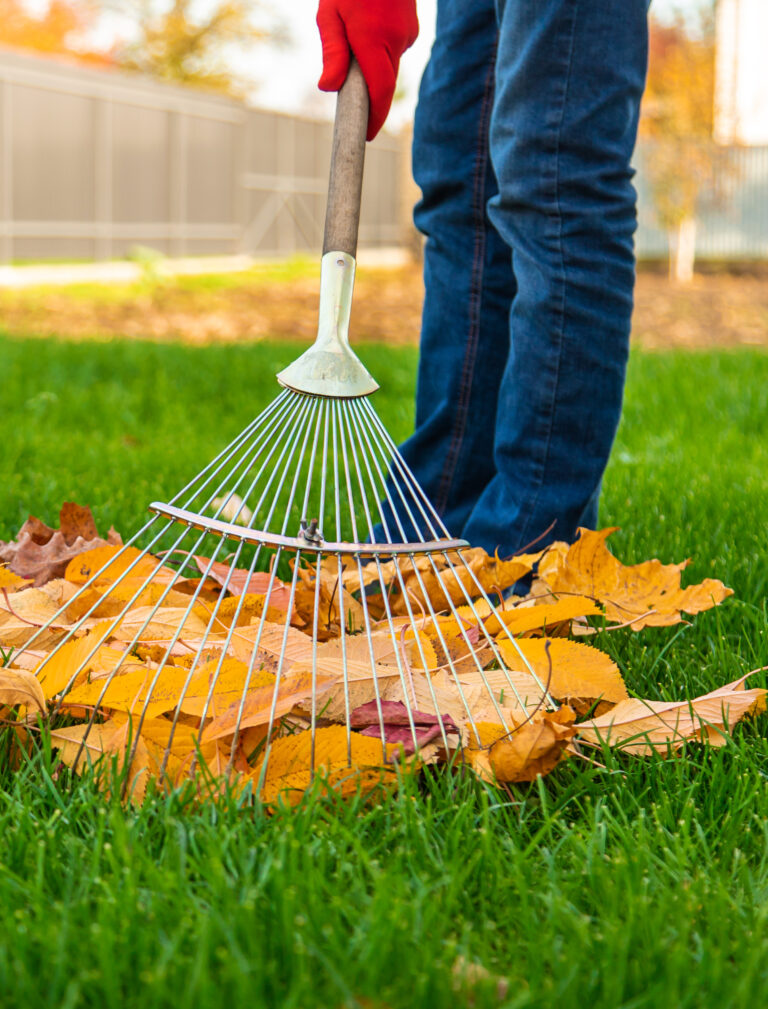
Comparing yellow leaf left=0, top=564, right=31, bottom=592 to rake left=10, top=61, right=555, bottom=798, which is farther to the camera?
yellow leaf left=0, top=564, right=31, bottom=592

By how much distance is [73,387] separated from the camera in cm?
419

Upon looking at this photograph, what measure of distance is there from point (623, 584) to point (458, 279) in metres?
0.74

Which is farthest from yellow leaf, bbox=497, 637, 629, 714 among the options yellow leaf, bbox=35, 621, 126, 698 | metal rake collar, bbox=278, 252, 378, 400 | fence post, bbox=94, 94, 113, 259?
fence post, bbox=94, 94, 113, 259

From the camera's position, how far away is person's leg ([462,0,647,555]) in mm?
1706

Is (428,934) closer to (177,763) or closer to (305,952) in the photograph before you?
(305,952)

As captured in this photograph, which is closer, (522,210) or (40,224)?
(522,210)

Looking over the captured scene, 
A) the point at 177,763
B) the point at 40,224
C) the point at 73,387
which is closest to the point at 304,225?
the point at 40,224

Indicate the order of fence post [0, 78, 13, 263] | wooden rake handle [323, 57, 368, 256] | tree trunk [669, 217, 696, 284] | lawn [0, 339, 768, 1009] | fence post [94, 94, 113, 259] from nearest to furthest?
lawn [0, 339, 768, 1009] < wooden rake handle [323, 57, 368, 256] < fence post [0, 78, 13, 263] < fence post [94, 94, 113, 259] < tree trunk [669, 217, 696, 284]

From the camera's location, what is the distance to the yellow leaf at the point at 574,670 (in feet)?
4.48

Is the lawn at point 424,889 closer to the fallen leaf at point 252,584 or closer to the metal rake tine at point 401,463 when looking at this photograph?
Answer: the metal rake tine at point 401,463

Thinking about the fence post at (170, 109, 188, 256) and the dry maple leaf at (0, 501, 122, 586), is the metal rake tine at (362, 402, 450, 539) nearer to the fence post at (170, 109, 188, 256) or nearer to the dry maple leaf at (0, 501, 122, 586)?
the dry maple leaf at (0, 501, 122, 586)

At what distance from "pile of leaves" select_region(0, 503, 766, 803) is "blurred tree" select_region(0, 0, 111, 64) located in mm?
25861

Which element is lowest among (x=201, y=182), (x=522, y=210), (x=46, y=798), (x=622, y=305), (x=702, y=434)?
(x=46, y=798)

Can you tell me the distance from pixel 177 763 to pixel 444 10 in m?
1.56
